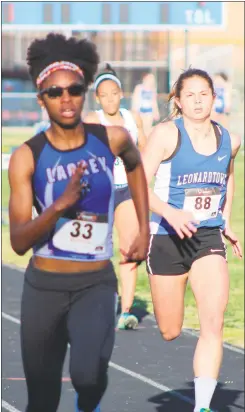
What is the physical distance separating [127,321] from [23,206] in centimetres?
725

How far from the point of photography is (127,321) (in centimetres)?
1348

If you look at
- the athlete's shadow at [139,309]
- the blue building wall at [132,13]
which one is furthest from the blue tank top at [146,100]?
the athlete's shadow at [139,309]

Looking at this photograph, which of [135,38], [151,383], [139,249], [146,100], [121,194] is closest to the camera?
[139,249]

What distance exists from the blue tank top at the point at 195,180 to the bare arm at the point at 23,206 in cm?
227

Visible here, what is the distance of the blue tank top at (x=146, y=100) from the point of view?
30.5 m

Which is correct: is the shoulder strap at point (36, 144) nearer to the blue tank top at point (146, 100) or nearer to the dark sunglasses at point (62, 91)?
the dark sunglasses at point (62, 91)

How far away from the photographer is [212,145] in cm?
862

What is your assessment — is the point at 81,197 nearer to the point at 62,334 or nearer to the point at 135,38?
the point at 62,334

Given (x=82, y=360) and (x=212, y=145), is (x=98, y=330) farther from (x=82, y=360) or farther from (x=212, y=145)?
(x=212, y=145)

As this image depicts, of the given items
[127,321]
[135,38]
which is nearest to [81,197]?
[127,321]

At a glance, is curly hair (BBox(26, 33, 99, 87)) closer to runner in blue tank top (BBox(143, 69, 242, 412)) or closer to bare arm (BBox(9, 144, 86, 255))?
bare arm (BBox(9, 144, 86, 255))

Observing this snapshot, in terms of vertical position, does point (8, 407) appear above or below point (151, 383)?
above

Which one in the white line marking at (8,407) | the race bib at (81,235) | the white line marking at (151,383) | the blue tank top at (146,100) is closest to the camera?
the race bib at (81,235)

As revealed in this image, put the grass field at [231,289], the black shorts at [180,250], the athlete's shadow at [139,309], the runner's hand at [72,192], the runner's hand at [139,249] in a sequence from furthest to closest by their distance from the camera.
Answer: the grass field at [231,289] → the athlete's shadow at [139,309] → the black shorts at [180,250] → the runner's hand at [139,249] → the runner's hand at [72,192]
